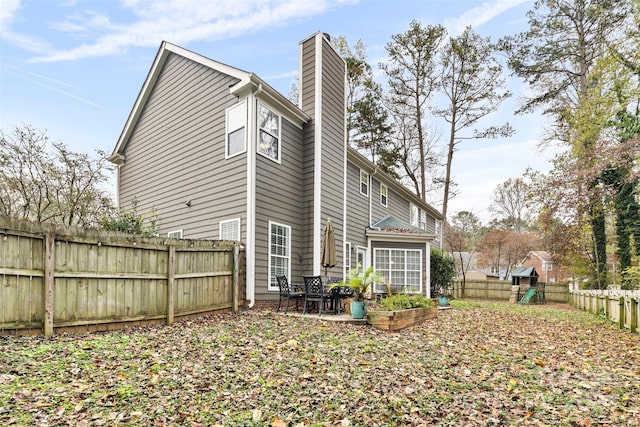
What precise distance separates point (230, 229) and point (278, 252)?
1467mm

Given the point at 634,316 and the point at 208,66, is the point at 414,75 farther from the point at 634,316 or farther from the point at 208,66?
the point at 634,316

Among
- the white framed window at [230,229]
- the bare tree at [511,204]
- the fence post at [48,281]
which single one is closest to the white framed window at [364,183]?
the white framed window at [230,229]

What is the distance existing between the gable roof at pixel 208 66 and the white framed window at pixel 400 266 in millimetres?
6651

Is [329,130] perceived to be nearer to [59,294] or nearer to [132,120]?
[132,120]

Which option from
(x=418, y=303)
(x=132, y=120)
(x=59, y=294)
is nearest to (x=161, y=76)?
(x=132, y=120)

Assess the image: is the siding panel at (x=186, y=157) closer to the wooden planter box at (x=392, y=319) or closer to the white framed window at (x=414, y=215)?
the wooden planter box at (x=392, y=319)

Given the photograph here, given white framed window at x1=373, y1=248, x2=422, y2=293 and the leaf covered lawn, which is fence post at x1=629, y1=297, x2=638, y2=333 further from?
white framed window at x1=373, y1=248, x2=422, y2=293

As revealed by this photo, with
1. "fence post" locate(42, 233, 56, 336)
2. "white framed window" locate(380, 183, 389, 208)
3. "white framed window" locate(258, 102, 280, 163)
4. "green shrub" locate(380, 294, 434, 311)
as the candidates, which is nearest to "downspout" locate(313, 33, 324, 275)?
"white framed window" locate(258, 102, 280, 163)

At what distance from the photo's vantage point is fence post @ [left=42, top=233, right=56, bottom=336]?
5.35 meters

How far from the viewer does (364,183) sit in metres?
15.4

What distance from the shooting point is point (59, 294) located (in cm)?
556

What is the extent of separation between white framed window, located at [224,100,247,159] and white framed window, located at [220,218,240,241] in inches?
71.8

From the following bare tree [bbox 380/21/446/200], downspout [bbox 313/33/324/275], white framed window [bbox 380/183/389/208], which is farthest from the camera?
bare tree [bbox 380/21/446/200]

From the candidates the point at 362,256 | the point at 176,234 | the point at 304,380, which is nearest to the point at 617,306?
the point at 362,256
